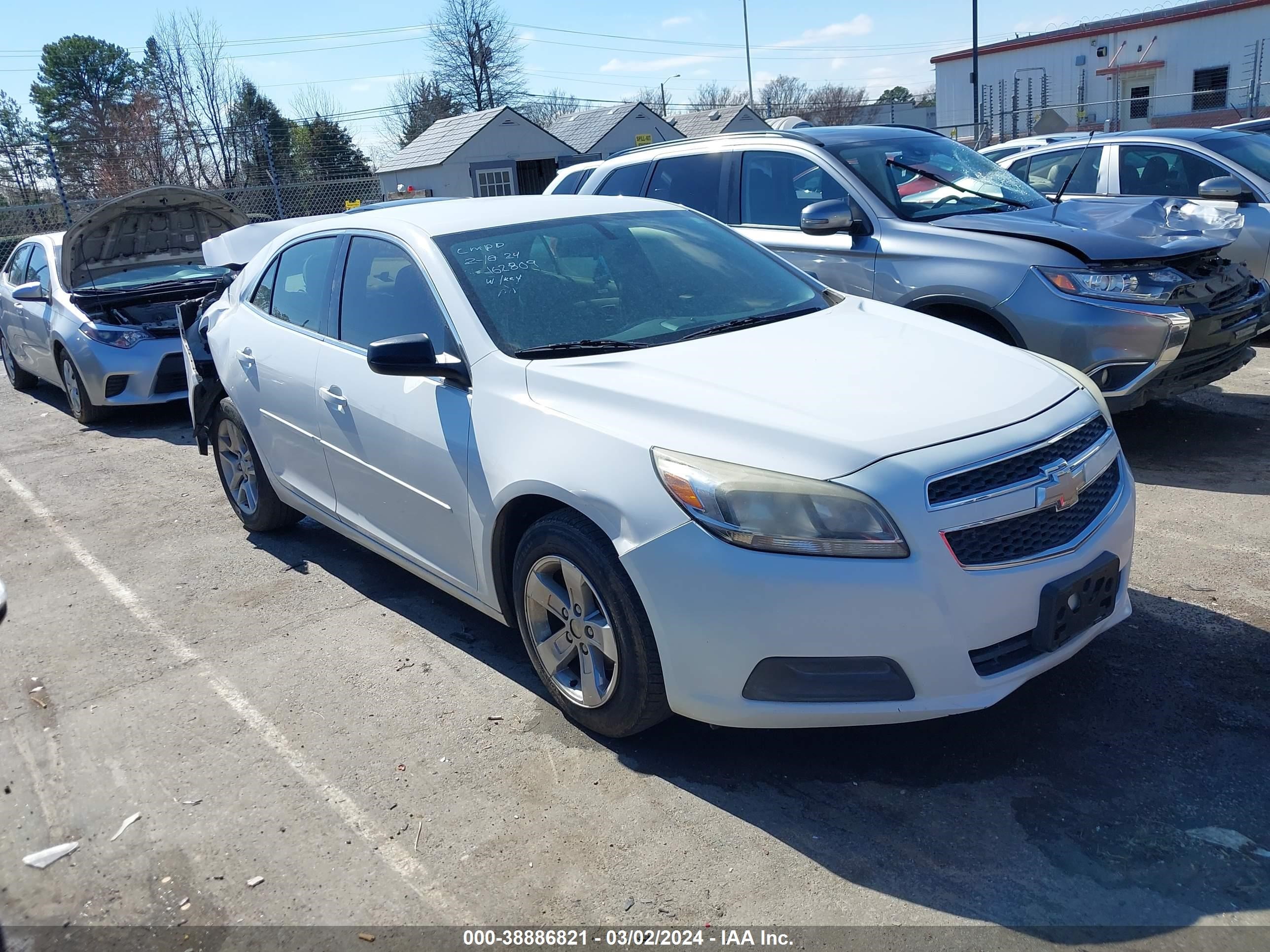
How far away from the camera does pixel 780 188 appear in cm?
662

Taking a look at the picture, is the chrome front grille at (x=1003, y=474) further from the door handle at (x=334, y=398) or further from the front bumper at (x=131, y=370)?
the front bumper at (x=131, y=370)

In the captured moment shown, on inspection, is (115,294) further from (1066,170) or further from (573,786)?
(1066,170)

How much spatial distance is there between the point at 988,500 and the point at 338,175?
26.6 metres

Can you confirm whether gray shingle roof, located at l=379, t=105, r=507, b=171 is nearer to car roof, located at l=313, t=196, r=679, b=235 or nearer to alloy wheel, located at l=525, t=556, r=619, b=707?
car roof, located at l=313, t=196, r=679, b=235

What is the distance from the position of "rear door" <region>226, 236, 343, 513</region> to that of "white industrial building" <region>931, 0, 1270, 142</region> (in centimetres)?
3477


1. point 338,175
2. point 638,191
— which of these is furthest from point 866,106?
point 638,191

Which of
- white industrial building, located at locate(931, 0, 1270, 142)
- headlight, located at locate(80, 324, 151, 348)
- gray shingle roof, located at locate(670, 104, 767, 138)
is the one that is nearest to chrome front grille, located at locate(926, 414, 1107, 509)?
headlight, located at locate(80, 324, 151, 348)

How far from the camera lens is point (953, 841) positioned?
278cm

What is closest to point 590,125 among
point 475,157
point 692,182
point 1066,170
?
point 475,157

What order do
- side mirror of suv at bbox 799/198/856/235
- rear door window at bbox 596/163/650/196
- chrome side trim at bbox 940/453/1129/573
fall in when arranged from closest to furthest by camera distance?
chrome side trim at bbox 940/453/1129/573
side mirror of suv at bbox 799/198/856/235
rear door window at bbox 596/163/650/196

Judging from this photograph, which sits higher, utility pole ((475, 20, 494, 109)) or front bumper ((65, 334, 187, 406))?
utility pole ((475, 20, 494, 109))

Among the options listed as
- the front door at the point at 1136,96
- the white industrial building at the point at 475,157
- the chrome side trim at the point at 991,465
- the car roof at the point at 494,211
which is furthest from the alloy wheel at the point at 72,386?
the front door at the point at 1136,96

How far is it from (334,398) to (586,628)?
1728mm

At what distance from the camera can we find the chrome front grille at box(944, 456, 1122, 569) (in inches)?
110
